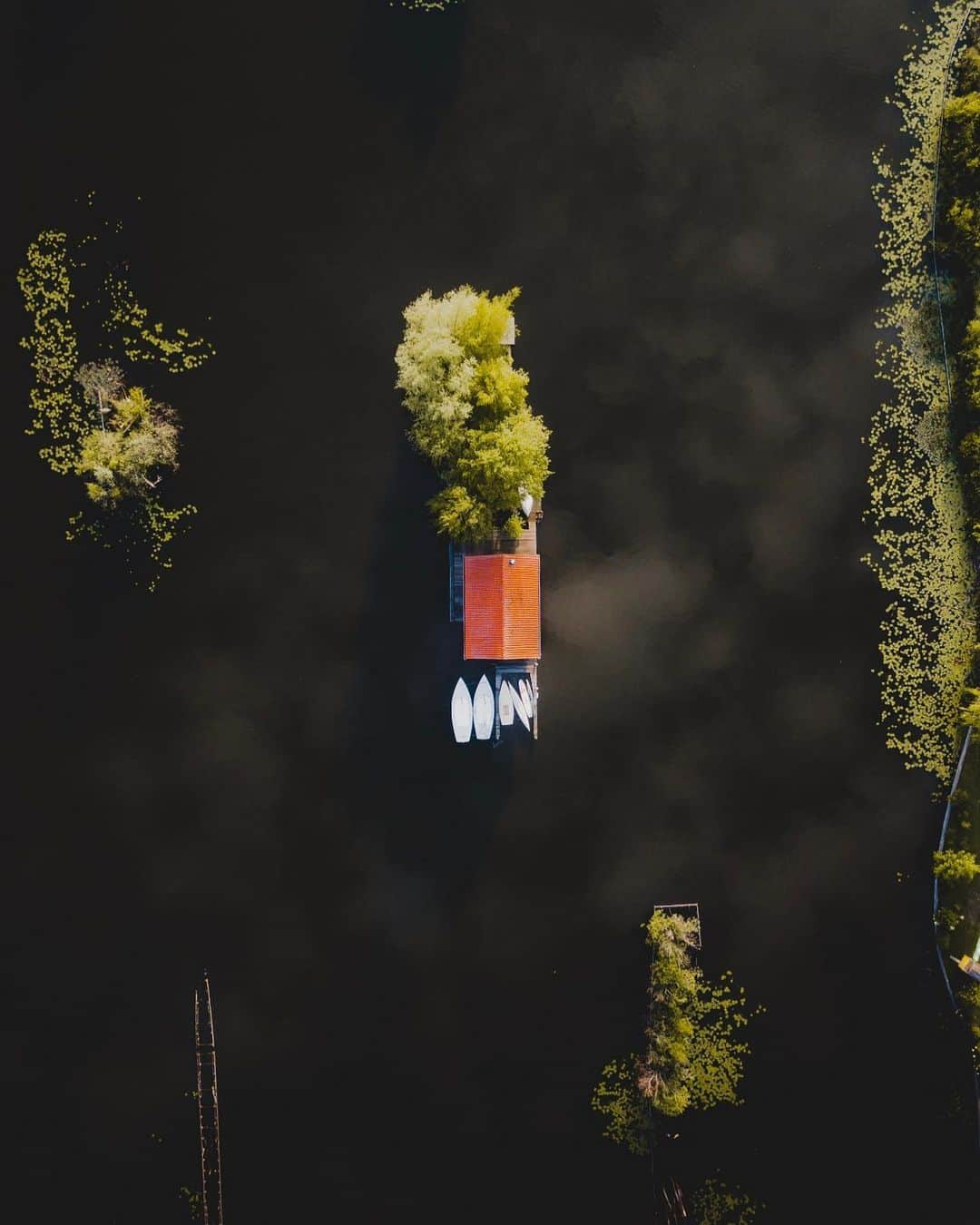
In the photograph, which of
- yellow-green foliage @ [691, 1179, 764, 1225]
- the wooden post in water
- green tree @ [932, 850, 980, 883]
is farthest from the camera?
yellow-green foliage @ [691, 1179, 764, 1225]

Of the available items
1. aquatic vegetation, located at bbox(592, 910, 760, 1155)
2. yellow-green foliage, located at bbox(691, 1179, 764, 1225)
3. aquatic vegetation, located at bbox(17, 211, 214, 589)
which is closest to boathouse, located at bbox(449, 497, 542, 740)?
aquatic vegetation, located at bbox(17, 211, 214, 589)

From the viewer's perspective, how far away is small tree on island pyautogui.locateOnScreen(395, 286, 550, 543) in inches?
506

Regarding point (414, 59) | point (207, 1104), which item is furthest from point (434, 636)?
point (414, 59)

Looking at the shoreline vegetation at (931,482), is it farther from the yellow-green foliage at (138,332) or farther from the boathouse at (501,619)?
the yellow-green foliage at (138,332)

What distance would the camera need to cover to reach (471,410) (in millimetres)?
12859

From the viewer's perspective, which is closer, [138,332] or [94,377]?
[94,377]

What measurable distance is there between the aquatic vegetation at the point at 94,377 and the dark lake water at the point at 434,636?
1.10 feet

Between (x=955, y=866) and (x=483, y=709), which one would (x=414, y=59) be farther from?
(x=955, y=866)

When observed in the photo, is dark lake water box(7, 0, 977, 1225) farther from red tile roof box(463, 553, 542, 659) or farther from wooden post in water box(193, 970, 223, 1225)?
red tile roof box(463, 553, 542, 659)

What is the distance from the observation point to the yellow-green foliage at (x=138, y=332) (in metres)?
14.6

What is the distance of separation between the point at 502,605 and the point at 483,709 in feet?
6.89

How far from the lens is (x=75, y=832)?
14.6m

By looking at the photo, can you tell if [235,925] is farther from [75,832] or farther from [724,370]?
[724,370]

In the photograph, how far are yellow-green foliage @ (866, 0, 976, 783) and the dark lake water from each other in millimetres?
428
